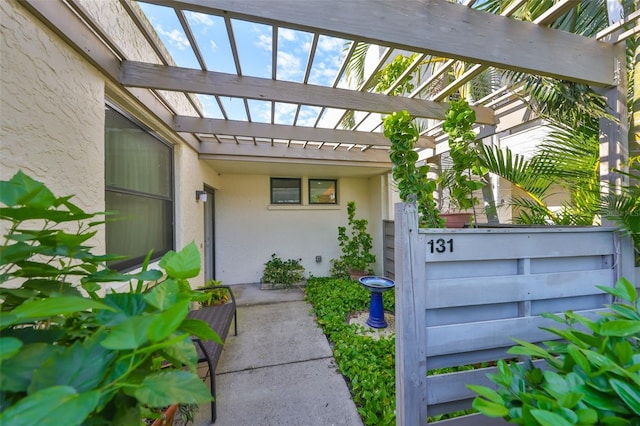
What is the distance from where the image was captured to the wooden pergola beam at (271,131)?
278cm

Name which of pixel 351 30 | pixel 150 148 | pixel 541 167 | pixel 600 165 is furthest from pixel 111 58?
pixel 600 165

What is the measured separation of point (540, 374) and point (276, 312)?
3403 mm

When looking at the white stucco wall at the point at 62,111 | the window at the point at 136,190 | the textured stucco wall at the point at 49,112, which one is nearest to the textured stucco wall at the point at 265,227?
the white stucco wall at the point at 62,111

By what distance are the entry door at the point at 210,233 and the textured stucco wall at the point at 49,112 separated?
3.15m

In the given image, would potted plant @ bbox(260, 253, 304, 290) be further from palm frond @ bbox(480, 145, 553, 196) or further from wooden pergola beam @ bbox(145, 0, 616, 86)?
wooden pergola beam @ bbox(145, 0, 616, 86)

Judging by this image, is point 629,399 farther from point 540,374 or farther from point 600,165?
point 600,165

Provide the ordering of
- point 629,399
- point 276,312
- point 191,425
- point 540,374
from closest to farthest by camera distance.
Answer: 1. point 629,399
2. point 540,374
3. point 191,425
4. point 276,312

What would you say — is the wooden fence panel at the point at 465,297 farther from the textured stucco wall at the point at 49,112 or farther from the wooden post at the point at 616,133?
the textured stucco wall at the point at 49,112

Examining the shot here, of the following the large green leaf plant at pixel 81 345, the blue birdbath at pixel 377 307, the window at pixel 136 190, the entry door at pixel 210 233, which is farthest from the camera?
the entry door at pixel 210 233

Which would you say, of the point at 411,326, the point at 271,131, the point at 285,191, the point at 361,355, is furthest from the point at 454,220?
the point at 285,191

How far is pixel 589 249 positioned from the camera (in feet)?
4.68

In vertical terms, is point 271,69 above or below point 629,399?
above

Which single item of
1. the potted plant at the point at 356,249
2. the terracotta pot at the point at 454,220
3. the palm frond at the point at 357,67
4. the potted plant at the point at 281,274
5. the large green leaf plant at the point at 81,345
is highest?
the palm frond at the point at 357,67

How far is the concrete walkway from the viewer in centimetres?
177
